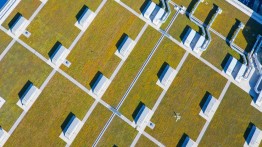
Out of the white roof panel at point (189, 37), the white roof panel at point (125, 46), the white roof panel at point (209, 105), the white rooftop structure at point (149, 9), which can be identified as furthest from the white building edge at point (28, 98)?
the white roof panel at point (209, 105)

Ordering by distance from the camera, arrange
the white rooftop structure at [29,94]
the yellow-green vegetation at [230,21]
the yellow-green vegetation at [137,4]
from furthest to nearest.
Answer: the yellow-green vegetation at [137,4] < the yellow-green vegetation at [230,21] < the white rooftop structure at [29,94]

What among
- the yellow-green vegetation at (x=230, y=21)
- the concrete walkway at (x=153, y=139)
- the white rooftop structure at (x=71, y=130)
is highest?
the yellow-green vegetation at (x=230, y=21)

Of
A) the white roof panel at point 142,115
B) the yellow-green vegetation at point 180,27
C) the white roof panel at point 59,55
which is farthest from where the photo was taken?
the yellow-green vegetation at point 180,27

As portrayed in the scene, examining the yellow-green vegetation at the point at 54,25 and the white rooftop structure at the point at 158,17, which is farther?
the white rooftop structure at the point at 158,17

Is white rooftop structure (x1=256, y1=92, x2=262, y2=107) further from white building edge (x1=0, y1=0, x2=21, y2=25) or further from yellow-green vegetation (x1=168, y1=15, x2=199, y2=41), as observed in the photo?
white building edge (x1=0, y1=0, x2=21, y2=25)

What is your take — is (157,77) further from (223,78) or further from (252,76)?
(252,76)

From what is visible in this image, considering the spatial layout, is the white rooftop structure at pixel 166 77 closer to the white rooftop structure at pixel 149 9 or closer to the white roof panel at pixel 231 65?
the white roof panel at pixel 231 65
